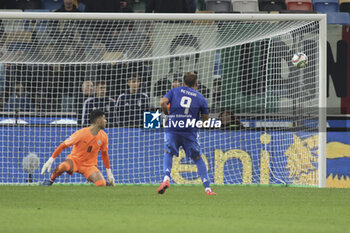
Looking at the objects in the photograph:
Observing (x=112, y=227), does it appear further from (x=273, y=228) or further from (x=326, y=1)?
(x=326, y=1)

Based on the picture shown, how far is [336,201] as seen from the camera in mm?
10430

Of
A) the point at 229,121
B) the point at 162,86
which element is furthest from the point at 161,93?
the point at 229,121

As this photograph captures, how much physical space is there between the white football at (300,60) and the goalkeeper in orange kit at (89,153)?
12.1ft

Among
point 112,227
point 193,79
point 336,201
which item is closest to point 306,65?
point 193,79

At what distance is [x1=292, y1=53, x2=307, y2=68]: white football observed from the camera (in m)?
13.5

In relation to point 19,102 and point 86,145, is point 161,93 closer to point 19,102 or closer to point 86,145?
point 86,145

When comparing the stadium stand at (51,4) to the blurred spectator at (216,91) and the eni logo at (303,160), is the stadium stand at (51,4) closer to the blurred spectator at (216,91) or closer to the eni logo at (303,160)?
the blurred spectator at (216,91)

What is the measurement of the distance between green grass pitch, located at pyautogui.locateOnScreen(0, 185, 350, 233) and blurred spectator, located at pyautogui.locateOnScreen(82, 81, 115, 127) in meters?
2.72

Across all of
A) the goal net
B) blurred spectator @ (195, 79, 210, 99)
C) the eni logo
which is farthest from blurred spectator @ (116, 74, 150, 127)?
the eni logo

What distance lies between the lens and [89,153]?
13.8 metres

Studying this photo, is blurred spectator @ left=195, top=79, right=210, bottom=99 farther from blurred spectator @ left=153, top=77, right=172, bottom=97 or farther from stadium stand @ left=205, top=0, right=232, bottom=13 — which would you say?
stadium stand @ left=205, top=0, right=232, bottom=13

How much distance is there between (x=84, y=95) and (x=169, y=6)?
2.93 meters

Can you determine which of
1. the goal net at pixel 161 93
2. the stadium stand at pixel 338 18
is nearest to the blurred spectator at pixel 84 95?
the goal net at pixel 161 93

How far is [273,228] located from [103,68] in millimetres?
8901
